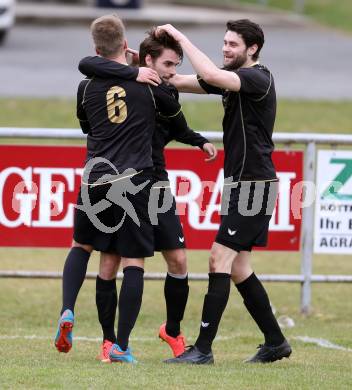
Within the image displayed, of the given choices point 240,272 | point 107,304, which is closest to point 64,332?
point 107,304

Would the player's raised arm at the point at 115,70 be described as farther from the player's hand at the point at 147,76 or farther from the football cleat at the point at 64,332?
the football cleat at the point at 64,332

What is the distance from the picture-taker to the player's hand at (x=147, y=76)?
7324 millimetres

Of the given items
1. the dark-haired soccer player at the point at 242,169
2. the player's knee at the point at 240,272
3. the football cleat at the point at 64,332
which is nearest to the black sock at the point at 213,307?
the dark-haired soccer player at the point at 242,169

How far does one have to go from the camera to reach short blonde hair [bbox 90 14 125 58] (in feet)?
23.6

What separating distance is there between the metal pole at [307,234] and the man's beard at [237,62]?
290 cm

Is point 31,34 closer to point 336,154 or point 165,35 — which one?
point 336,154

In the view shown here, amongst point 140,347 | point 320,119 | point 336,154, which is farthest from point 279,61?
point 140,347

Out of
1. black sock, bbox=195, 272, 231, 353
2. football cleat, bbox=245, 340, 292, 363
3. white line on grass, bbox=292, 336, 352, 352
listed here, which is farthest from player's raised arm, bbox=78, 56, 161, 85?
white line on grass, bbox=292, 336, 352, 352

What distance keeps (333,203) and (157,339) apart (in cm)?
221

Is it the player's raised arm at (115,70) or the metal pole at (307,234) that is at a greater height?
the player's raised arm at (115,70)

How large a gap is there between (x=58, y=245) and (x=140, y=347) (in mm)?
1789

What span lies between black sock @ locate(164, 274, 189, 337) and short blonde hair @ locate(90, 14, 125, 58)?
1.55m

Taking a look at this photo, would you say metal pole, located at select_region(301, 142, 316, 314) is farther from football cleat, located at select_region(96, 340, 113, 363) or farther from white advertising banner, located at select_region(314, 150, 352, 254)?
football cleat, located at select_region(96, 340, 113, 363)

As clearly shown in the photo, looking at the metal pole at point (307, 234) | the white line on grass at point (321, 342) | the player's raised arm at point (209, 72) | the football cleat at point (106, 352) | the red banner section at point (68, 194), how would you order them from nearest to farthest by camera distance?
the player's raised arm at point (209, 72) → the football cleat at point (106, 352) → the white line on grass at point (321, 342) → the red banner section at point (68, 194) → the metal pole at point (307, 234)
